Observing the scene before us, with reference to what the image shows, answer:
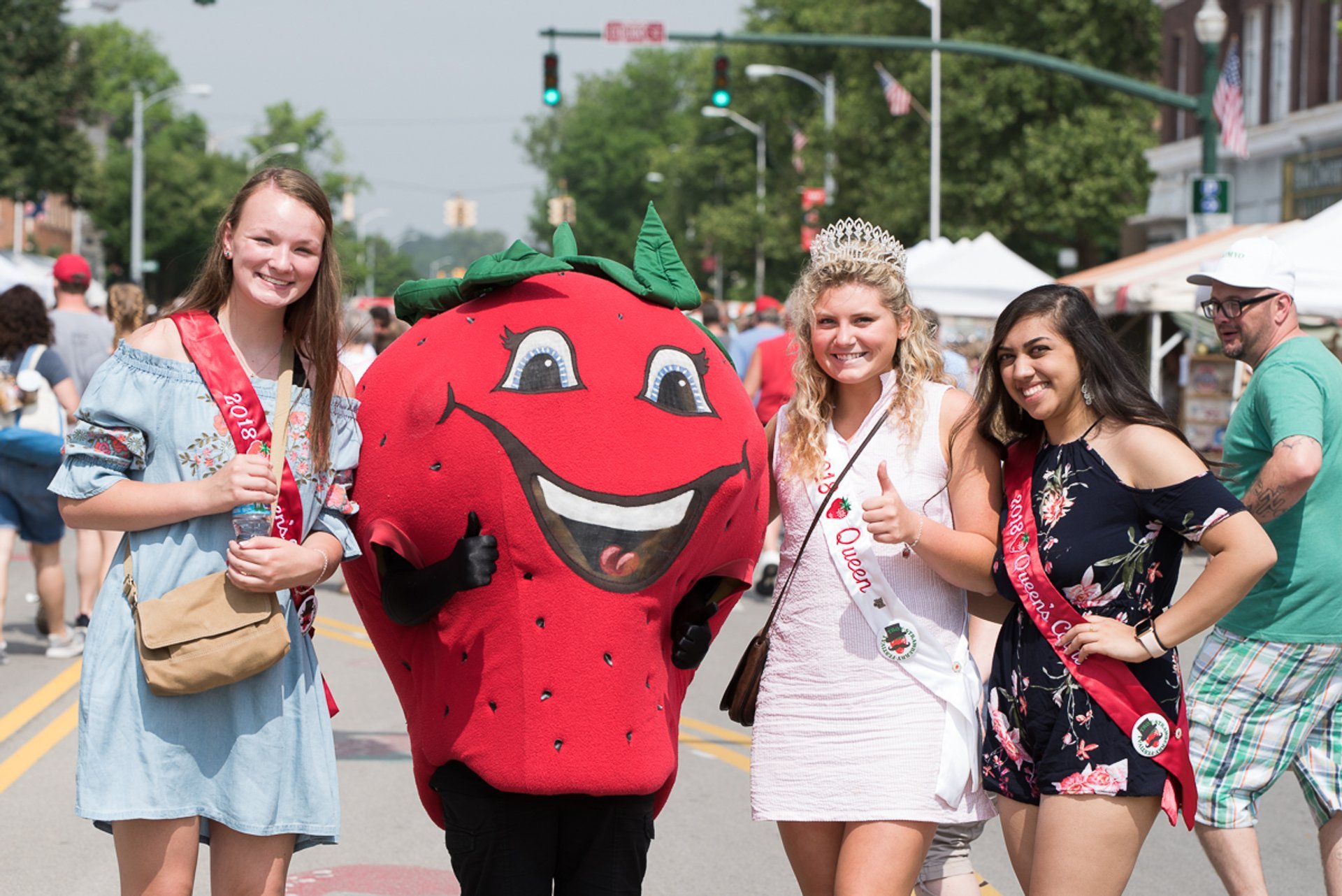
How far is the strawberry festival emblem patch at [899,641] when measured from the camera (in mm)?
3607

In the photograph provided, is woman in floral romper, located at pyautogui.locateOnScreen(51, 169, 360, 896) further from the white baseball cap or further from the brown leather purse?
the white baseball cap

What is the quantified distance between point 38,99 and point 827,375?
3569cm

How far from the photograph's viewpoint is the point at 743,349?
527 inches

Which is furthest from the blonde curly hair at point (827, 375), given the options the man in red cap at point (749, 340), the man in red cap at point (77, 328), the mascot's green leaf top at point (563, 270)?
the man in red cap at point (749, 340)

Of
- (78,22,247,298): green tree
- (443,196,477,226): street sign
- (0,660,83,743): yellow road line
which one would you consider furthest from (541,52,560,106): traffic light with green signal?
(443,196,477,226): street sign

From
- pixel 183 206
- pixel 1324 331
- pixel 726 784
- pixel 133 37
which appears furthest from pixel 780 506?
pixel 133 37

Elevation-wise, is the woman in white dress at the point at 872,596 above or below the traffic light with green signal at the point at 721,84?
below

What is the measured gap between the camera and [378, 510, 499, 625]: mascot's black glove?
3268 millimetres

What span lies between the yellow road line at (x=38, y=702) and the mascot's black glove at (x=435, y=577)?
3.99m

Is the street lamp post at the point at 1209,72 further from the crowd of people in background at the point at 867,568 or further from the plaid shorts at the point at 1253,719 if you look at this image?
the crowd of people in background at the point at 867,568

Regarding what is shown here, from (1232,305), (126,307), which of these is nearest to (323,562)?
(1232,305)

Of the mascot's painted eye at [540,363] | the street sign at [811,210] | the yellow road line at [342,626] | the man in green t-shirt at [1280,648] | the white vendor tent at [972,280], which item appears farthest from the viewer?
the street sign at [811,210]

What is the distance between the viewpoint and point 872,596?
3646mm

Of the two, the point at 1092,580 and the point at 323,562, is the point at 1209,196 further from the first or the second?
the point at 323,562
